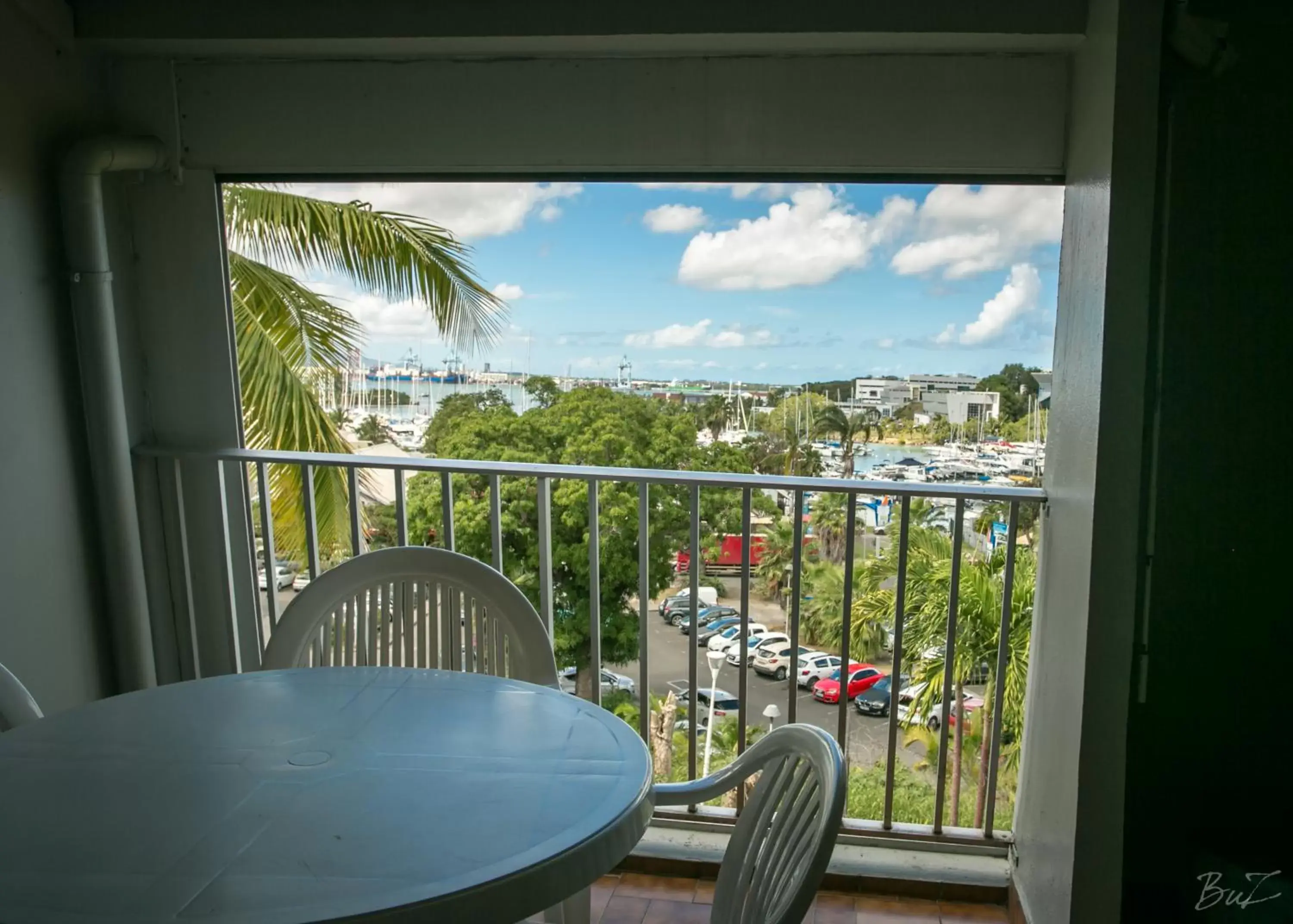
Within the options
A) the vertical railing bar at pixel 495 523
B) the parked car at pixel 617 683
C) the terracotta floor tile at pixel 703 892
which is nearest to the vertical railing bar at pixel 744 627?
the terracotta floor tile at pixel 703 892

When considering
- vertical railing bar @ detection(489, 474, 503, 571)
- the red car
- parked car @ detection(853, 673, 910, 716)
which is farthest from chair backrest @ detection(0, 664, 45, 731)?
parked car @ detection(853, 673, 910, 716)

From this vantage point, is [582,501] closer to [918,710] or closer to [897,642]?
[918,710]

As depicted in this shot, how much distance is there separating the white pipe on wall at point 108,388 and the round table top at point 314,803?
52.5 inches

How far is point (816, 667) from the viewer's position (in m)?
3.59

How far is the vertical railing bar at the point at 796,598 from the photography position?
2.31 m

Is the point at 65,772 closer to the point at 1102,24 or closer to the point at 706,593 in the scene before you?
the point at 1102,24

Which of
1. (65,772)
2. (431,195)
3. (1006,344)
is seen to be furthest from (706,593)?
(65,772)

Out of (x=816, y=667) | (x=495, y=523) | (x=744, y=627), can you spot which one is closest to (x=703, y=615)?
(x=816, y=667)

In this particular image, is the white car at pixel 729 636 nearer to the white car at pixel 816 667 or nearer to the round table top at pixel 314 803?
the white car at pixel 816 667

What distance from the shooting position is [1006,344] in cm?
253

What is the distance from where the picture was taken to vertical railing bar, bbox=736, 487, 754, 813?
7.63 feet

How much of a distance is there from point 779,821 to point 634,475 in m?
1.25

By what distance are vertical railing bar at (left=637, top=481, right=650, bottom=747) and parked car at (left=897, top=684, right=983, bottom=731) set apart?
138 inches

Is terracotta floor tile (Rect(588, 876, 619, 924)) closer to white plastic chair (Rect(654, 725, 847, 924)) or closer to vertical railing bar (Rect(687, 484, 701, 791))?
Answer: vertical railing bar (Rect(687, 484, 701, 791))
